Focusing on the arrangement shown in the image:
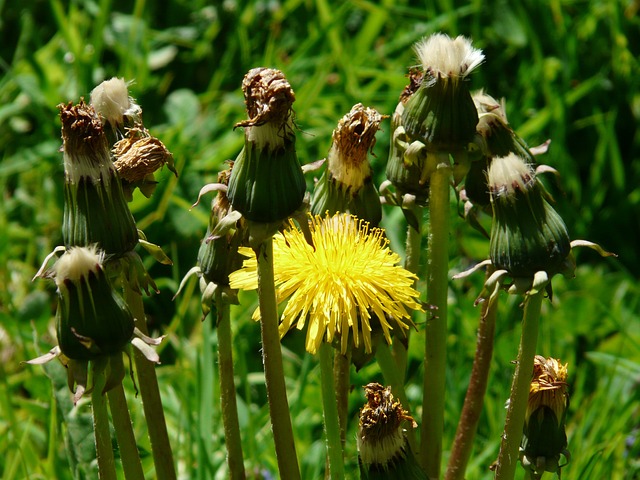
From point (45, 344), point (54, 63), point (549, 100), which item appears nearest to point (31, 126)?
point (54, 63)

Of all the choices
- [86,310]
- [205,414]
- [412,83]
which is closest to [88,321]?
[86,310]

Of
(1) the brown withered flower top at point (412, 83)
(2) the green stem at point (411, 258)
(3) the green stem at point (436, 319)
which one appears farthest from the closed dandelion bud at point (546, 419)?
(1) the brown withered flower top at point (412, 83)

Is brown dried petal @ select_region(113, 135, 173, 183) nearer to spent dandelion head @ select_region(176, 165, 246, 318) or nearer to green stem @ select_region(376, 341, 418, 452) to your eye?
spent dandelion head @ select_region(176, 165, 246, 318)

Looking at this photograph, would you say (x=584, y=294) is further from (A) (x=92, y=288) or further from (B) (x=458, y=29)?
(A) (x=92, y=288)

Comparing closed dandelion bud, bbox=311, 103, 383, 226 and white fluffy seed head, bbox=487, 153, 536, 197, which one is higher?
closed dandelion bud, bbox=311, 103, 383, 226

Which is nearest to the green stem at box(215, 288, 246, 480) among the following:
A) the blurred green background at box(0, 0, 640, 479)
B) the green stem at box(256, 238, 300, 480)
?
the green stem at box(256, 238, 300, 480)

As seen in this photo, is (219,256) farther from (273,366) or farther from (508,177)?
(508,177)

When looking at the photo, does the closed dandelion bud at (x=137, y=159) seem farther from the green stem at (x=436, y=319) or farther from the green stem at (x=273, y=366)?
the green stem at (x=436, y=319)

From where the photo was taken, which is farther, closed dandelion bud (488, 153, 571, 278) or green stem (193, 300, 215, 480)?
green stem (193, 300, 215, 480)
